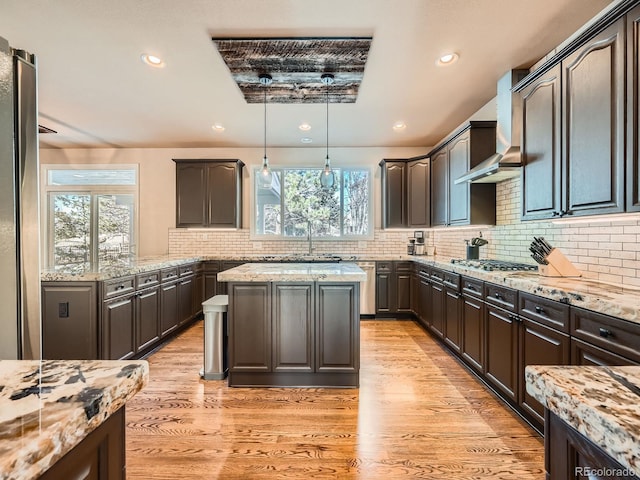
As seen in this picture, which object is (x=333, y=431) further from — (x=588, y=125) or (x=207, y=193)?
(x=207, y=193)

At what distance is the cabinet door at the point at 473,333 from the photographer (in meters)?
2.59

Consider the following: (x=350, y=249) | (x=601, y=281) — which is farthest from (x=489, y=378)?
(x=350, y=249)

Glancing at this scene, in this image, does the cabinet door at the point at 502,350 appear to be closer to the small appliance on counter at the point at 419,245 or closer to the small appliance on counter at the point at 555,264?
the small appliance on counter at the point at 555,264

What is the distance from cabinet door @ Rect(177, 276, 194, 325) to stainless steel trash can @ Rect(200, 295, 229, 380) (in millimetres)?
1544

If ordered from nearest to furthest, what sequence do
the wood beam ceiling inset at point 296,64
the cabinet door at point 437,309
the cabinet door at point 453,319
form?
the wood beam ceiling inset at point 296,64, the cabinet door at point 453,319, the cabinet door at point 437,309

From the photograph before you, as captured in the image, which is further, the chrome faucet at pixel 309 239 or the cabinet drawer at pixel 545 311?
the chrome faucet at pixel 309 239

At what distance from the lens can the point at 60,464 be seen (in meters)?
0.52

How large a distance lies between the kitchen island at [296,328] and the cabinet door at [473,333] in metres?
1.06

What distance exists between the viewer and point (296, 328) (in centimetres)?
252

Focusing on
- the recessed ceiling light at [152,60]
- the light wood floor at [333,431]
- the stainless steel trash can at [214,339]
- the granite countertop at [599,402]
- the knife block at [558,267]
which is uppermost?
Result: the recessed ceiling light at [152,60]

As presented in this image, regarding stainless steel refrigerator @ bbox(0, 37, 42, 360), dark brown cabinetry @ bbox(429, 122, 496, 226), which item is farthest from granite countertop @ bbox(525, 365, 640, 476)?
dark brown cabinetry @ bbox(429, 122, 496, 226)

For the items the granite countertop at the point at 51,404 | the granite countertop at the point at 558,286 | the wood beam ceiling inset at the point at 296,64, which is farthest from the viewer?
the wood beam ceiling inset at the point at 296,64

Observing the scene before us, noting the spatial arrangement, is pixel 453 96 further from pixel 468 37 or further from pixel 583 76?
pixel 583 76

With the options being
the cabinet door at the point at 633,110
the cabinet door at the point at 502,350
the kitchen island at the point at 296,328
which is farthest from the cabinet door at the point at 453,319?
the cabinet door at the point at 633,110
